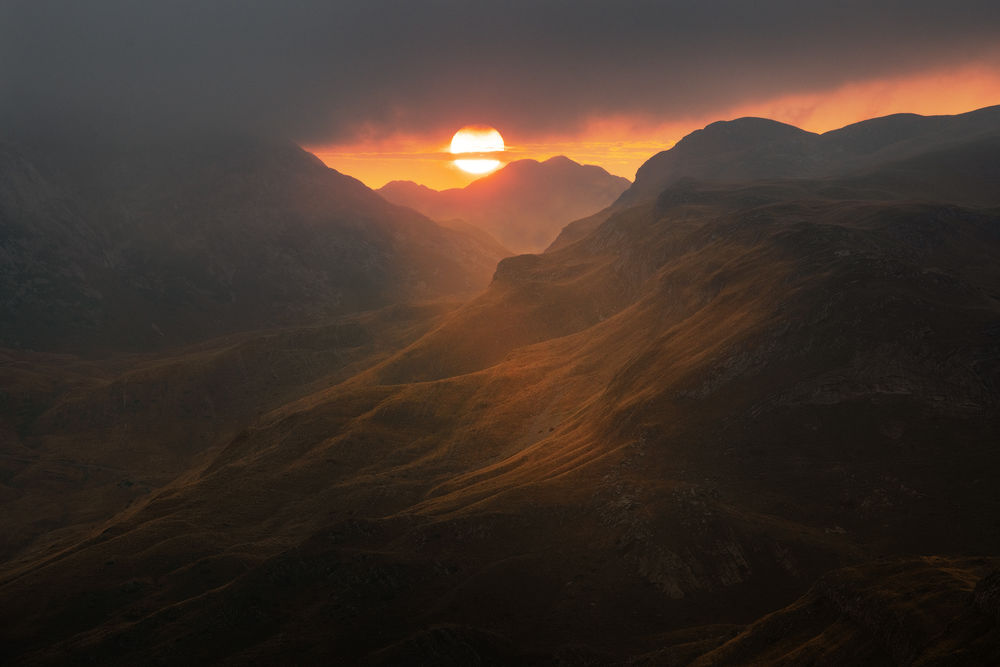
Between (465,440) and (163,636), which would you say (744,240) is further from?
(163,636)

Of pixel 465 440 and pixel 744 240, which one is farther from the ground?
pixel 744 240

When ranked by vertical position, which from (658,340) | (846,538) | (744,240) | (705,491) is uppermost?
(744,240)

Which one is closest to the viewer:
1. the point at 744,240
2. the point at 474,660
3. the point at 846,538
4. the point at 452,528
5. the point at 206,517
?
the point at 474,660

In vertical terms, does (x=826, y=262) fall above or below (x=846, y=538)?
above

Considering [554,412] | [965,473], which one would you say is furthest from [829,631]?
[554,412]

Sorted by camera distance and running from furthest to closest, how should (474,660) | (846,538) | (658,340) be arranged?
1. (658,340)
2. (846,538)
3. (474,660)

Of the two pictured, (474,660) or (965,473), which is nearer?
(474,660)

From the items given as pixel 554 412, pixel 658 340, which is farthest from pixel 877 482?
pixel 554 412

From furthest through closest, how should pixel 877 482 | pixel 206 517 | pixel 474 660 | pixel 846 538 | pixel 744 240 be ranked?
pixel 744 240, pixel 206 517, pixel 877 482, pixel 846 538, pixel 474 660

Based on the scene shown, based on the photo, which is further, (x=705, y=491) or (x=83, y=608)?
(x=83, y=608)

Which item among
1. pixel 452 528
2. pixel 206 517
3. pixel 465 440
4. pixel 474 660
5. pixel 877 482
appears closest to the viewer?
pixel 474 660
